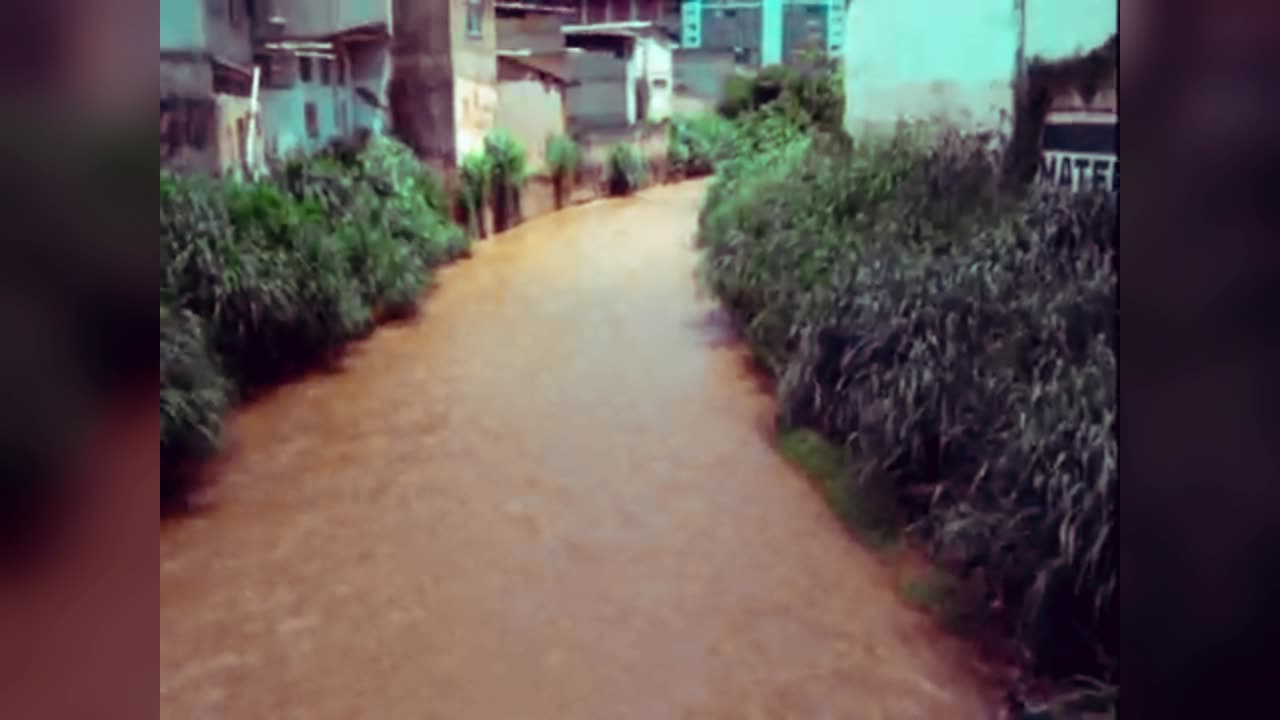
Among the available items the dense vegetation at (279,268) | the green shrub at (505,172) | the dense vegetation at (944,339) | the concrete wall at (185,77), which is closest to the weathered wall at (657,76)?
the dense vegetation at (944,339)

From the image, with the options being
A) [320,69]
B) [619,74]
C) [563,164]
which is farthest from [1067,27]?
[320,69]

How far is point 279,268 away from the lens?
5.88 ft

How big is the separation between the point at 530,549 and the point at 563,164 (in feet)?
1.89

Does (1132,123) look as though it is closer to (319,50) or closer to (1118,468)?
(1118,468)

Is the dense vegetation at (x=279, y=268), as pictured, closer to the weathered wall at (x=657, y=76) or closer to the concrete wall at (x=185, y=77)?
the concrete wall at (x=185, y=77)

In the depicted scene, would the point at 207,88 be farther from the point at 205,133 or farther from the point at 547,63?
the point at 547,63

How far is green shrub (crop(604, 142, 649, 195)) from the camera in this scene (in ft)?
6.40

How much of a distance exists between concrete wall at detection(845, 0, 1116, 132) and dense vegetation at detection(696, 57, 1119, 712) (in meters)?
0.05

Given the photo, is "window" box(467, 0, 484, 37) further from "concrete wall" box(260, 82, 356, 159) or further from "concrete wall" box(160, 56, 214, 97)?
"concrete wall" box(160, 56, 214, 97)

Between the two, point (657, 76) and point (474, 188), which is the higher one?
point (657, 76)

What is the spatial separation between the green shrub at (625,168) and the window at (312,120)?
16.9 inches

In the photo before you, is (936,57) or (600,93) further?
(600,93)

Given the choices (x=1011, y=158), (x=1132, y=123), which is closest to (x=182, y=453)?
(x=1011, y=158)

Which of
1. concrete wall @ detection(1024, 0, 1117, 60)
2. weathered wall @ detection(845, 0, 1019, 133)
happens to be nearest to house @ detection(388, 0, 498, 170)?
weathered wall @ detection(845, 0, 1019, 133)
